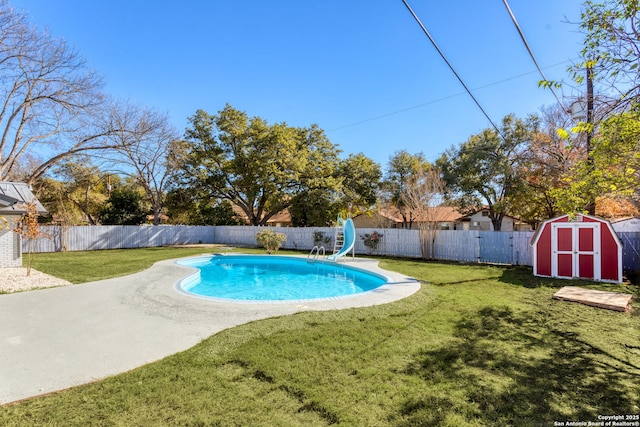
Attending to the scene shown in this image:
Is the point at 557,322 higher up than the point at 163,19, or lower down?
lower down

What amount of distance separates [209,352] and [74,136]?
18.3 metres

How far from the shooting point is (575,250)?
889 centimetres

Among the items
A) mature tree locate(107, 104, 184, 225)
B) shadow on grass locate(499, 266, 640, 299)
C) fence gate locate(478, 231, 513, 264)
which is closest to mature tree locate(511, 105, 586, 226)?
fence gate locate(478, 231, 513, 264)

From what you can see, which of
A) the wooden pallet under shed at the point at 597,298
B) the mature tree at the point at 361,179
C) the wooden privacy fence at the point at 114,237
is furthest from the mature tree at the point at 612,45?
the mature tree at the point at 361,179

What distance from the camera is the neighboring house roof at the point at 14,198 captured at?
927cm

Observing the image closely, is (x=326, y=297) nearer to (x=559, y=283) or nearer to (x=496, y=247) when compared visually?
(x=559, y=283)

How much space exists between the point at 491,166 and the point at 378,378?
18455mm

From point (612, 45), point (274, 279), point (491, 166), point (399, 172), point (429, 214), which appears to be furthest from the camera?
point (399, 172)

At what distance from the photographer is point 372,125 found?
1903cm

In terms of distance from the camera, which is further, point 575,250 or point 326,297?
point 575,250

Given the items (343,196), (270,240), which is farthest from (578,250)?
(343,196)

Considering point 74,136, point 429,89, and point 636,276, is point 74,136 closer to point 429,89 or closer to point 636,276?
point 429,89

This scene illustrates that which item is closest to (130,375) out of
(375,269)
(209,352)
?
(209,352)

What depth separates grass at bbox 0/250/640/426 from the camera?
2.41m
